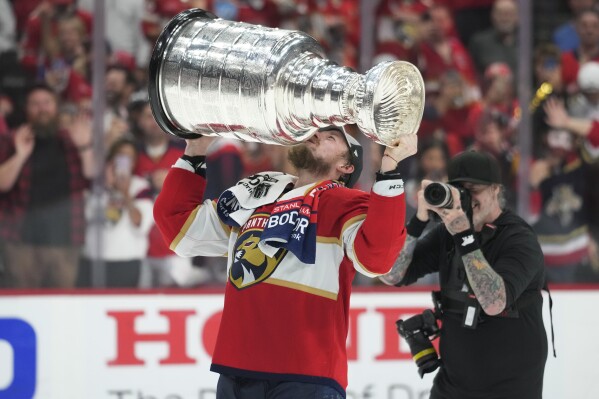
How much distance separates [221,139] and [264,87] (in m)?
3.48

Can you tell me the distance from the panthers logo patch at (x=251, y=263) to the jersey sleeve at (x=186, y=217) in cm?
23

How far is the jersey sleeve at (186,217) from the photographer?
3.24m

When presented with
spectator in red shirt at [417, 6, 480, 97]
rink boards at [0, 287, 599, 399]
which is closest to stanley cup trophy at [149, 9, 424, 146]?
rink boards at [0, 287, 599, 399]

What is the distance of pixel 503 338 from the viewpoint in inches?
136

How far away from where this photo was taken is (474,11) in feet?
23.3

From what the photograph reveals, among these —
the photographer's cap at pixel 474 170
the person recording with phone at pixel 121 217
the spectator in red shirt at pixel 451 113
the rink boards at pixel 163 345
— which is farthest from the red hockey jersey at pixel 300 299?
the spectator in red shirt at pixel 451 113

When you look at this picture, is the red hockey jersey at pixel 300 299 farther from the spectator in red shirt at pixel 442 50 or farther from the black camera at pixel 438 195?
the spectator in red shirt at pixel 442 50

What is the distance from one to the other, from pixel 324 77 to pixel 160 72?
575 millimetres

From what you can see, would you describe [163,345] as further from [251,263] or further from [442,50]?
[442,50]

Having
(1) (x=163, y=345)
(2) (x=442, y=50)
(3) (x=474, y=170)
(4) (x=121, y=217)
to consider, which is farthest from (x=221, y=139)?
(3) (x=474, y=170)

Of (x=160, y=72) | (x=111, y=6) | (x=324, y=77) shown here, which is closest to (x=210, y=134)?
(x=160, y=72)

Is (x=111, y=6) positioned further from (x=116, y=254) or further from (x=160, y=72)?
(x=160, y=72)

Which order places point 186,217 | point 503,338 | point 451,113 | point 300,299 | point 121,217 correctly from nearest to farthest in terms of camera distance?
1. point 300,299
2. point 186,217
3. point 503,338
4. point 121,217
5. point 451,113

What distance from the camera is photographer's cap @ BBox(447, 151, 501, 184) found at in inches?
137
